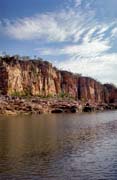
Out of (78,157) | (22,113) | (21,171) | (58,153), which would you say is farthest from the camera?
(22,113)

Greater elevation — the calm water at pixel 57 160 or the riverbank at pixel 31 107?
the riverbank at pixel 31 107

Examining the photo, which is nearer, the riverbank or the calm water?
the calm water

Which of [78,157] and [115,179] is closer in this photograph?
[115,179]

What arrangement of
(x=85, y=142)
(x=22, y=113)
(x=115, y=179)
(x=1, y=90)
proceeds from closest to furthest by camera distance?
(x=115, y=179) < (x=85, y=142) < (x=22, y=113) < (x=1, y=90)

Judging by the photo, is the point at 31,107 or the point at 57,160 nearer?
the point at 57,160

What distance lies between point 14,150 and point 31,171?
1075 centimetres

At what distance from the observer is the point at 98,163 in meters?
31.9

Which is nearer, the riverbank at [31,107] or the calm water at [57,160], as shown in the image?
the calm water at [57,160]

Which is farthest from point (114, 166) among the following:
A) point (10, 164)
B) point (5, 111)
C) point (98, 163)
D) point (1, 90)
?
point (1, 90)

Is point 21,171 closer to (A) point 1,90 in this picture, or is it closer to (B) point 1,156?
(B) point 1,156

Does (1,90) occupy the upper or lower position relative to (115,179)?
upper

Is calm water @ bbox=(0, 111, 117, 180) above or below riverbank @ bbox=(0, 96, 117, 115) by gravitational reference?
below

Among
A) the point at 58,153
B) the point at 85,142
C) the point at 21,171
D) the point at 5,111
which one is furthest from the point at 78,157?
the point at 5,111

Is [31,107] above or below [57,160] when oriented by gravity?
above
